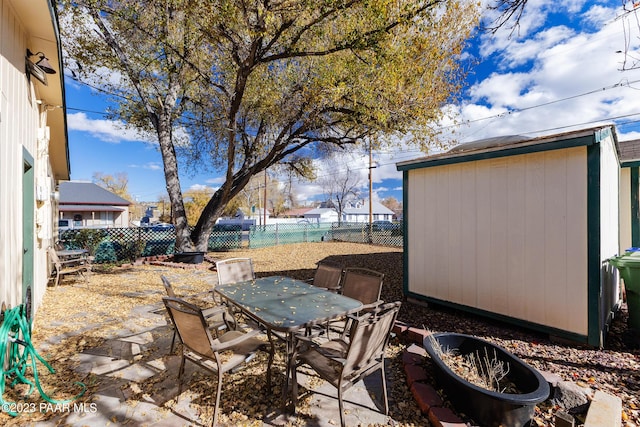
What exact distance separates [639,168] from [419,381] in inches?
255

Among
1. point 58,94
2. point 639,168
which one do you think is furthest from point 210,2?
point 639,168

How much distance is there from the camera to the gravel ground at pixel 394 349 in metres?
2.21

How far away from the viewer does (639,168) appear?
547cm

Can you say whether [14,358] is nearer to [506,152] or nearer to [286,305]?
[286,305]

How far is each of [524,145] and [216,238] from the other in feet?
37.4

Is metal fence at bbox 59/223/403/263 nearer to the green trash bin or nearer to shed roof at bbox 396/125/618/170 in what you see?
shed roof at bbox 396/125/618/170

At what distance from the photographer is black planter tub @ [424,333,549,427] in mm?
1872

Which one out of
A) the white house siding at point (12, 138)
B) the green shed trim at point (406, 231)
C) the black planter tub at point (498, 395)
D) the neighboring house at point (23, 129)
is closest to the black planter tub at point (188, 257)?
the neighboring house at point (23, 129)

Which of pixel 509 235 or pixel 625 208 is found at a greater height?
pixel 625 208

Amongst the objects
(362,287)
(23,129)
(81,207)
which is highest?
(23,129)

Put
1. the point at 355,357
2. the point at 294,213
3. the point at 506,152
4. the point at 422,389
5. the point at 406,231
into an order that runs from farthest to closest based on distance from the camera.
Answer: the point at 294,213 → the point at 406,231 → the point at 506,152 → the point at 422,389 → the point at 355,357

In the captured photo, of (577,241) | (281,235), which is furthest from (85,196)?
(577,241)

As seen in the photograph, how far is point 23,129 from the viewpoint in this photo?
11.1 feet

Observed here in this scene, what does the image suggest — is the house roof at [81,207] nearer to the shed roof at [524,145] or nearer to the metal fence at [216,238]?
the metal fence at [216,238]
